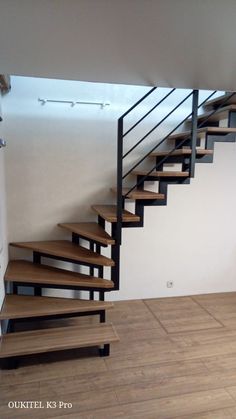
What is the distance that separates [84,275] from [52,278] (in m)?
0.32

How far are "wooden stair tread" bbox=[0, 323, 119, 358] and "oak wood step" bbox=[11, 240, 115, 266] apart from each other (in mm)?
570

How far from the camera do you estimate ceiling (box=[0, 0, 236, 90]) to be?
1.12m

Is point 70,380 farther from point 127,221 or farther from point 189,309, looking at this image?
point 189,309

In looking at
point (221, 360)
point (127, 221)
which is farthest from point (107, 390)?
point (127, 221)

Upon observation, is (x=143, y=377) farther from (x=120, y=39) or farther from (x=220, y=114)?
(x=220, y=114)

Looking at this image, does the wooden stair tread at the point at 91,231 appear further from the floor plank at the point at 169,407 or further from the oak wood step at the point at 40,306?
the floor plank at the point at 169,407

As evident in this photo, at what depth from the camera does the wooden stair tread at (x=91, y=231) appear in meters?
2.59

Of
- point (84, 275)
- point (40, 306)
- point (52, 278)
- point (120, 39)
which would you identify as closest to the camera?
point (120, 39)

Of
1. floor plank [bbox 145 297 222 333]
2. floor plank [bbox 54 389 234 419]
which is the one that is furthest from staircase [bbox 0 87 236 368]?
floor plank [bbox 145 297 222 333]

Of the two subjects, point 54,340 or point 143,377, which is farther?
point 54,340

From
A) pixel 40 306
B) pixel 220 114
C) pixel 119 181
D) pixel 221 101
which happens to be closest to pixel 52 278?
pixel 40 306

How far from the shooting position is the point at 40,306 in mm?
2471

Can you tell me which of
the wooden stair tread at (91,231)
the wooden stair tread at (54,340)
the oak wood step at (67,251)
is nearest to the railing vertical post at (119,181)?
the wooden stair tread at (91,231)

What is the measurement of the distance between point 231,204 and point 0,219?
2703mm
